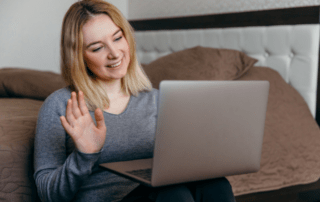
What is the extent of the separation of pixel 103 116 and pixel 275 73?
107cm

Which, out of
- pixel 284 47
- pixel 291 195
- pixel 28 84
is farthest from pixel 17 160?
pixel 284 47

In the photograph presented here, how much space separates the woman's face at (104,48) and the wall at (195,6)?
3.66ft

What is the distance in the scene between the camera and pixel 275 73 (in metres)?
1.74

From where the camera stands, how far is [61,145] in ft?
3.19

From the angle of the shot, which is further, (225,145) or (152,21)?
(152,21)

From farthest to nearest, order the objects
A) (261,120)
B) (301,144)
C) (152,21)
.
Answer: (152,21), (301,144), (261,120)

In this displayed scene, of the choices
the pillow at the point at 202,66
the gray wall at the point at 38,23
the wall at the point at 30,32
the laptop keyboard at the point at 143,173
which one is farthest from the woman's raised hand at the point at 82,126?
the wall at the point at 30,32

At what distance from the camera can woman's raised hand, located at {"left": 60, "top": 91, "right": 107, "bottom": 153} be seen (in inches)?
31.4

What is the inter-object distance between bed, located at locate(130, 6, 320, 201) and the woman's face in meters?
0.57

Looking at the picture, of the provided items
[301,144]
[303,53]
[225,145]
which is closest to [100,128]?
[225,145]

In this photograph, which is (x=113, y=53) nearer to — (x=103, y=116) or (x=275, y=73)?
(x=103, y=116)

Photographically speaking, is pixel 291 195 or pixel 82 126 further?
pixel 291 195

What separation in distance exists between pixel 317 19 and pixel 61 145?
134 cm

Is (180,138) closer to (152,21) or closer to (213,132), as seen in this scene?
(213,132)
